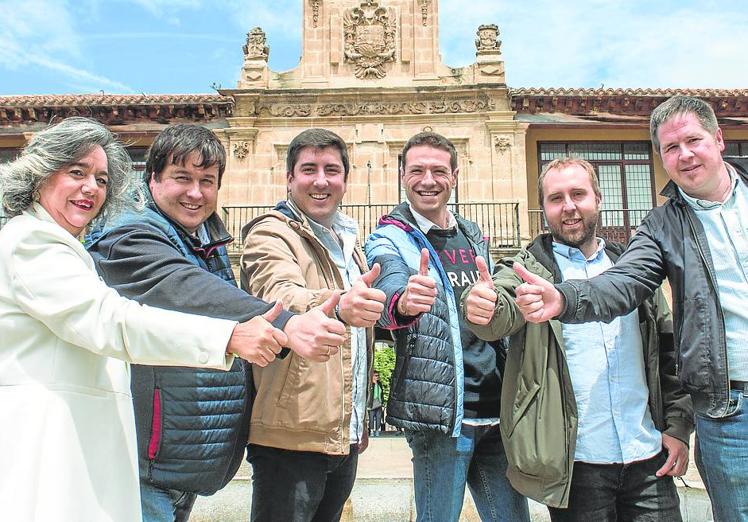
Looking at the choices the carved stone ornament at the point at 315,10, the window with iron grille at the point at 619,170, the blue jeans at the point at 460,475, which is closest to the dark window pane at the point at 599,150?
the window with iron grille at the point at 619,170

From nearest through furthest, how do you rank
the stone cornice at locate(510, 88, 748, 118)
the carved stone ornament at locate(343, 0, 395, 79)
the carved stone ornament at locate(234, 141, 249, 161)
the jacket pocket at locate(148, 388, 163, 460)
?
1. the jacket pocket at locate(148, 388, 163, 460)
2. the stone cornice at locate(510, 88, 748, 118)
3. the carved stone ornament at locate(234, 141, 249, 161)
4. the carved stone ornament at locate(343, 0, 395, 79)

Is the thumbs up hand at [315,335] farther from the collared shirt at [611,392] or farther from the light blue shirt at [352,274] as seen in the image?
the collared shirt at [611,392]

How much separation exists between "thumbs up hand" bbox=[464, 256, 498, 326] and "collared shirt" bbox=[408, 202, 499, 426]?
52 cm

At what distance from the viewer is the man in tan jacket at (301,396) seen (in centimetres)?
201

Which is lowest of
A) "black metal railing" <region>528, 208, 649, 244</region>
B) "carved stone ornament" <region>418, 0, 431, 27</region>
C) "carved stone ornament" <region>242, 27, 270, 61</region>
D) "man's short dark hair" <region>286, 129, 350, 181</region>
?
"man's short dark hair" <region>286, 129, 350, 181</region>

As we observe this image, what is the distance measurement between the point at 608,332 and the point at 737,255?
0.53 m

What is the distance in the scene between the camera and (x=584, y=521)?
87.0 inches

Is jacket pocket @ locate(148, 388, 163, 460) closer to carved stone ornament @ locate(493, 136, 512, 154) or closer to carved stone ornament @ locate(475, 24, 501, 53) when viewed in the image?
carved stone ornament @ locate(493, 136, 512, 154)

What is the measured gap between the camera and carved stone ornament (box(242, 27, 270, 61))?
1452 centimetres

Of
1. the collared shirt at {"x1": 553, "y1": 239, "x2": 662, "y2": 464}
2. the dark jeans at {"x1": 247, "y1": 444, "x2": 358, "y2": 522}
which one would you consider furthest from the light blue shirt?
the collared shirt at {"x1": 553, "y1": 239, "x2": 662, "y2": 464}

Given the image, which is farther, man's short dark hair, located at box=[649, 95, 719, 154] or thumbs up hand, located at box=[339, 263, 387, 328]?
man's short dark hair, located at box=[649, 95, 719, 154]

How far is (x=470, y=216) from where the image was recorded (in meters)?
14.0

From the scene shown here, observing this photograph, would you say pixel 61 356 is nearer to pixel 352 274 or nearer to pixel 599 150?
pixel 352 274

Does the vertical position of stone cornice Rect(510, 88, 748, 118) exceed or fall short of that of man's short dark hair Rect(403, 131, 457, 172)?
it exceeds it
